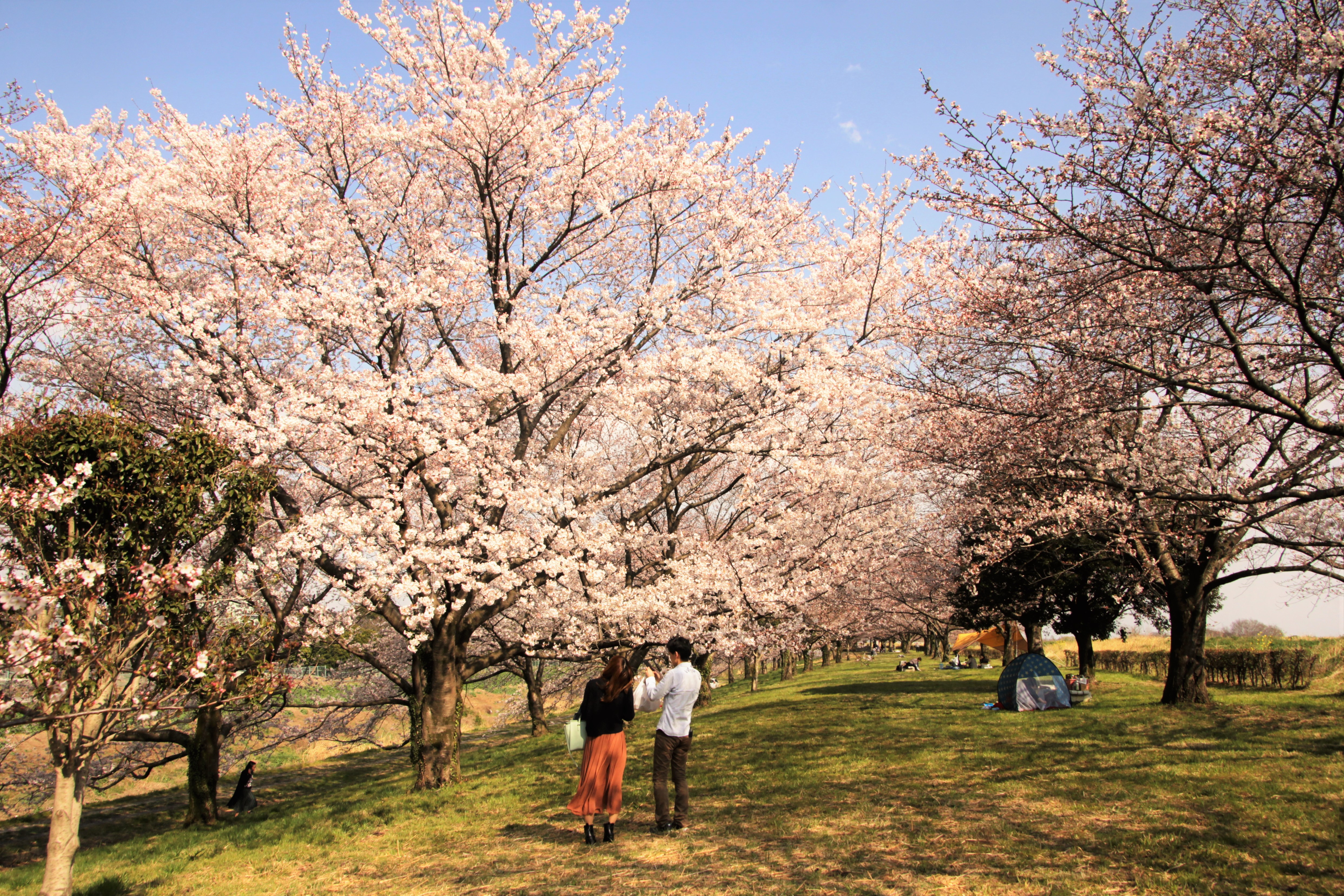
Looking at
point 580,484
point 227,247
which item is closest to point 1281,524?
point 580,484

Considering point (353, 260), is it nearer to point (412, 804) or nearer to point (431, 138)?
point (431, 138)

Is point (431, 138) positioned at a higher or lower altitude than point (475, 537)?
higher

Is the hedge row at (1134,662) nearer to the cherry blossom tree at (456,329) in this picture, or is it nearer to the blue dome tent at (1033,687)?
the blue dome tent at (1033,687)

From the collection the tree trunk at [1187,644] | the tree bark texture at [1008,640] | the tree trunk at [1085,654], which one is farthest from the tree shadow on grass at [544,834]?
the tree bark texture at [1008,640]

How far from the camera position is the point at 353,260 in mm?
12617

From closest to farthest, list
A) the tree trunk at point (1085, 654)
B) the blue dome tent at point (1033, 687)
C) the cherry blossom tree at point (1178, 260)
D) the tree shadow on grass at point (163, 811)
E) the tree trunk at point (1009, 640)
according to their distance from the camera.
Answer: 1. the cherry blossom tree at point (1178, 260)
2. the tree shadow on grass at point (163, 811)
3. the blue dome tent at point (1033, 687)
4. the tree trunk at point (1085, 654)
5. the tree trunk at point (1009, 640)

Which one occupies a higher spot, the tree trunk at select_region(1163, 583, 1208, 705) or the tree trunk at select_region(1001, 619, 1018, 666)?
the tree trunk at select_region(1163, 583, 1208, 705)

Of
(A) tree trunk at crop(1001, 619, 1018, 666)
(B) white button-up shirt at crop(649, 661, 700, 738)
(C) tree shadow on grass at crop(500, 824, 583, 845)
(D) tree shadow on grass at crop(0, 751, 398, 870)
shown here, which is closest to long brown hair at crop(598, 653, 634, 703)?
(B) white button-up shirt at crop(649, 661, 700, 738)

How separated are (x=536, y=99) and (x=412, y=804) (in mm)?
11908

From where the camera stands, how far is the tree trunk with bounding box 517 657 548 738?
26016mm

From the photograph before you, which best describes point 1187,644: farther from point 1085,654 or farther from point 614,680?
point 614,680

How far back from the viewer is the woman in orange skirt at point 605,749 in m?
7.90

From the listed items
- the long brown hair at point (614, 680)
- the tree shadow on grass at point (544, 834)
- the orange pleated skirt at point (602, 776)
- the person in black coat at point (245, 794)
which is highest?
the long brown hair at point (614, 680)

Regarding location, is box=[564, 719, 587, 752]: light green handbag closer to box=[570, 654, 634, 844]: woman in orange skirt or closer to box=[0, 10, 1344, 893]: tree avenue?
box=[570, 654, 634, 844]: woman in orange skirt
